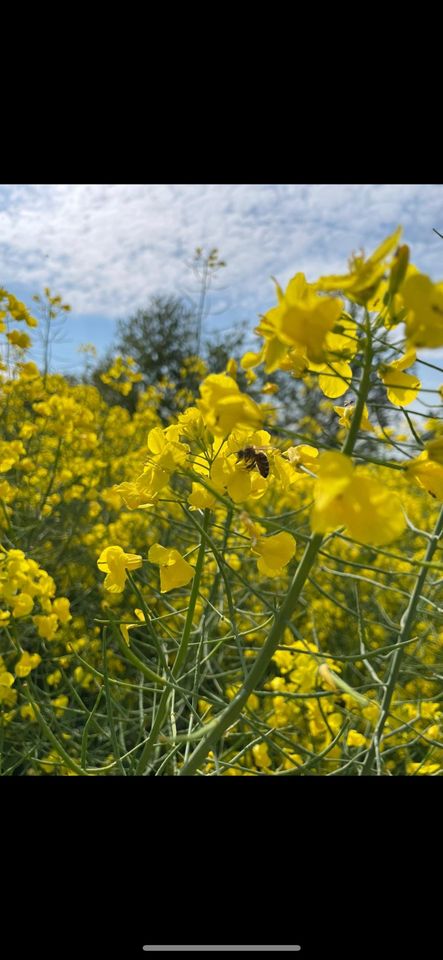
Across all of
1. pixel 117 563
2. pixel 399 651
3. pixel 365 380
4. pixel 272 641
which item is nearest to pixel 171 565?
pixel 117 563

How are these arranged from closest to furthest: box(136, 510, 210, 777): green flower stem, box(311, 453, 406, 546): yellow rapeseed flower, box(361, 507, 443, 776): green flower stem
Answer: box(311, 453, 406, 546): yellow rapeseed flower
box(136, 510, 210, 777): green flower stem
box(361, 507, 443, 776): green flower stem

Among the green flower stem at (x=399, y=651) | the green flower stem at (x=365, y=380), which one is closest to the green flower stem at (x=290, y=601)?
the green flower stem at (x=365, y=380)

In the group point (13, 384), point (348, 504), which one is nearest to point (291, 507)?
point (13, 384)

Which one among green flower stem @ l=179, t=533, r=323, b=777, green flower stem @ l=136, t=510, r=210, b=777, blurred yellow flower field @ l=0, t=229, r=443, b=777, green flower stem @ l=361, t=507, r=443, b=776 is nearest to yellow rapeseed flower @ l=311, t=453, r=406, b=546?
blurred yellow flower field @ l=0, t=229, r=443, b=777

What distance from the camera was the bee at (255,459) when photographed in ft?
1.84

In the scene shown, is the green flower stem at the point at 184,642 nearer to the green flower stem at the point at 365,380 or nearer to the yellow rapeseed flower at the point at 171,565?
the yellow rapeseed flower at the point at 171,565

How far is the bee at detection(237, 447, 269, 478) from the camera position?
22.1 inches

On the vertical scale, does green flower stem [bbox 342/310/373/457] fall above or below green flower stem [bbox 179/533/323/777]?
above

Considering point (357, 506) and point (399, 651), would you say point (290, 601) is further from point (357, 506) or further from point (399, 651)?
point (399, 651)

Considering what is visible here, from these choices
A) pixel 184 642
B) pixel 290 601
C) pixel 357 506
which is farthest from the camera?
pixel 184 642

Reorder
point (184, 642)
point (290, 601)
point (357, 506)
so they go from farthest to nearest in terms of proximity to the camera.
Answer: point (184, 642)
point (290, 601)
point (357, 506)

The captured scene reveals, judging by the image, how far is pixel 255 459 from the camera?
0.57 metres

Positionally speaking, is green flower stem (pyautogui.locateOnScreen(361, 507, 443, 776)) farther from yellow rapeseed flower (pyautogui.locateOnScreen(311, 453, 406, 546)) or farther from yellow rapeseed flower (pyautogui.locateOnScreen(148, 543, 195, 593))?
yellow rapeseed flower (pyautogui.locateOnScreen(311, 453, 406, 546))
